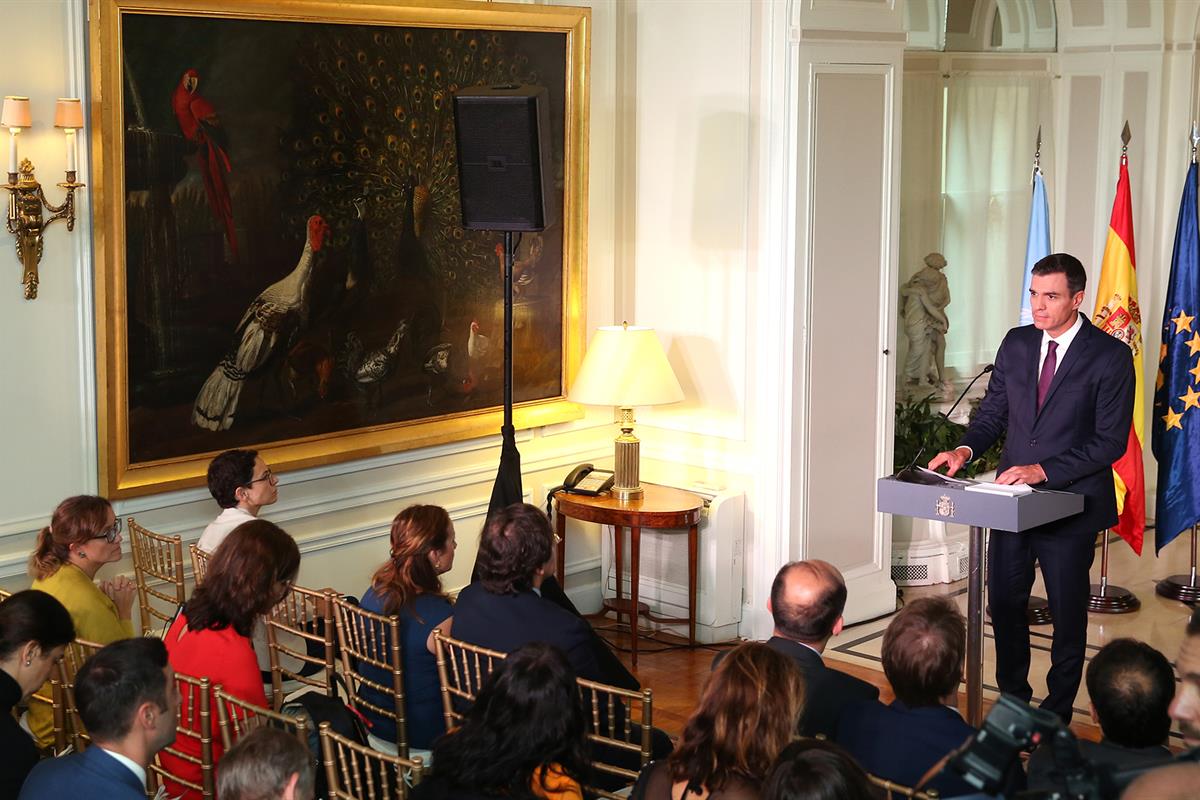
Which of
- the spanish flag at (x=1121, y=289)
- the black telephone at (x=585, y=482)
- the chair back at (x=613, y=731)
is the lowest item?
the chair back at (x=613, y=731)

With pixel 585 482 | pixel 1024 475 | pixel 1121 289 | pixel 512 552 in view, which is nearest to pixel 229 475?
pixel 512 552

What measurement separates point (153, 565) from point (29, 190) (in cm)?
140

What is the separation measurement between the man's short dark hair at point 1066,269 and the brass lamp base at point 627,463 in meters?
2.23

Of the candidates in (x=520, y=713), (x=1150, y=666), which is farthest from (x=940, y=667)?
(x=520, y=713)

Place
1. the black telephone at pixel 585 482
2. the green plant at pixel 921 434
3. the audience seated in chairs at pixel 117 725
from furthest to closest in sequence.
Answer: the green plant at pixel 921 434, the black telephone at pixel 585 482, the audience seated in chairs at pixel 117 725

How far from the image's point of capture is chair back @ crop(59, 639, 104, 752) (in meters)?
3.76

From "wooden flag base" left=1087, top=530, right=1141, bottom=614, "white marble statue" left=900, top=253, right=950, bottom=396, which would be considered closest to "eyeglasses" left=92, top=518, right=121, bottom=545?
"wooden flag base" left=1087, top=530, right=1141, bottom=614

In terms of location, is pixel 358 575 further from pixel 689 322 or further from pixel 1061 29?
pixel 1061 29

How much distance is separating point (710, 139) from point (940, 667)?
3992mm

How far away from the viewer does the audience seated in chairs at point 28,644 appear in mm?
3309

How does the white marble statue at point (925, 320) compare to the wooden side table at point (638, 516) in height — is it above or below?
above

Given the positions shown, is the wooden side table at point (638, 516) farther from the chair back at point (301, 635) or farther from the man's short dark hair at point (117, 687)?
the man's short dark hair at point (117, 687)

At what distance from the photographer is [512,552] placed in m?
4.00

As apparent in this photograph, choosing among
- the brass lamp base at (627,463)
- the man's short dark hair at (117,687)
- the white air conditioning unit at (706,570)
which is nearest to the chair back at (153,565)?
the man's short dark hair at (117,687)
